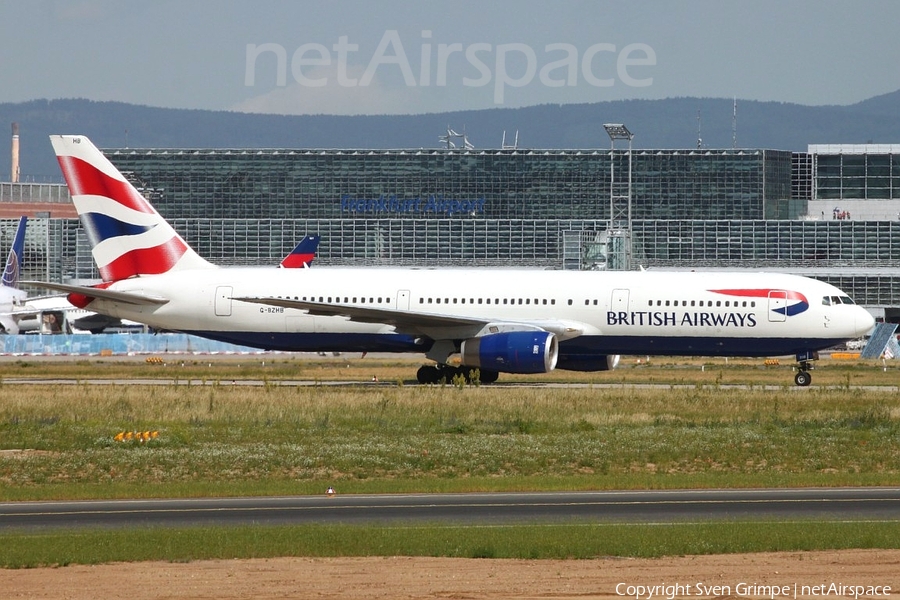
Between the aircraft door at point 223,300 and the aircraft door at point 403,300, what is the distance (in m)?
5.72

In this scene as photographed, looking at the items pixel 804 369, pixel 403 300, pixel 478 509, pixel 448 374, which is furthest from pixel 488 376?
pixel 478 509

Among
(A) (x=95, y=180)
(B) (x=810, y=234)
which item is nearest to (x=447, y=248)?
(B) (x=810, y=234)

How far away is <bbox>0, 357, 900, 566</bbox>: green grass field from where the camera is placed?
56.0ft

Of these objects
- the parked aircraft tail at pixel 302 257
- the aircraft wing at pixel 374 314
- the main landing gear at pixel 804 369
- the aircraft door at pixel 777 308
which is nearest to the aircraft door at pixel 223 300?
the aircraft wing at pixel 374 314

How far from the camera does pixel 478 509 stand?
19984 mm

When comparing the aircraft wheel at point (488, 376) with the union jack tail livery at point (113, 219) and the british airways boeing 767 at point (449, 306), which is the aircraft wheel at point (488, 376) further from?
the union jack tail livery at point (113, 219)

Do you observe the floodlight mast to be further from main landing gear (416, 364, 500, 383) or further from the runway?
the runway

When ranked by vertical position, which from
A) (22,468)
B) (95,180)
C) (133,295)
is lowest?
(22,468)

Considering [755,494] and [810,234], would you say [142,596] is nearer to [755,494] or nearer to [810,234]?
[755,494]

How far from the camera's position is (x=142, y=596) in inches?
542

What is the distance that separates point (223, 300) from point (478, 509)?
86.8ft

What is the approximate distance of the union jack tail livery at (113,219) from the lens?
45812 millimetres

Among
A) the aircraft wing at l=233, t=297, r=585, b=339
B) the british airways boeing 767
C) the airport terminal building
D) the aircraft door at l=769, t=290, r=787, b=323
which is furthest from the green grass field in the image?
the airport terminal building

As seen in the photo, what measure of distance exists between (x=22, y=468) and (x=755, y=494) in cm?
1364
